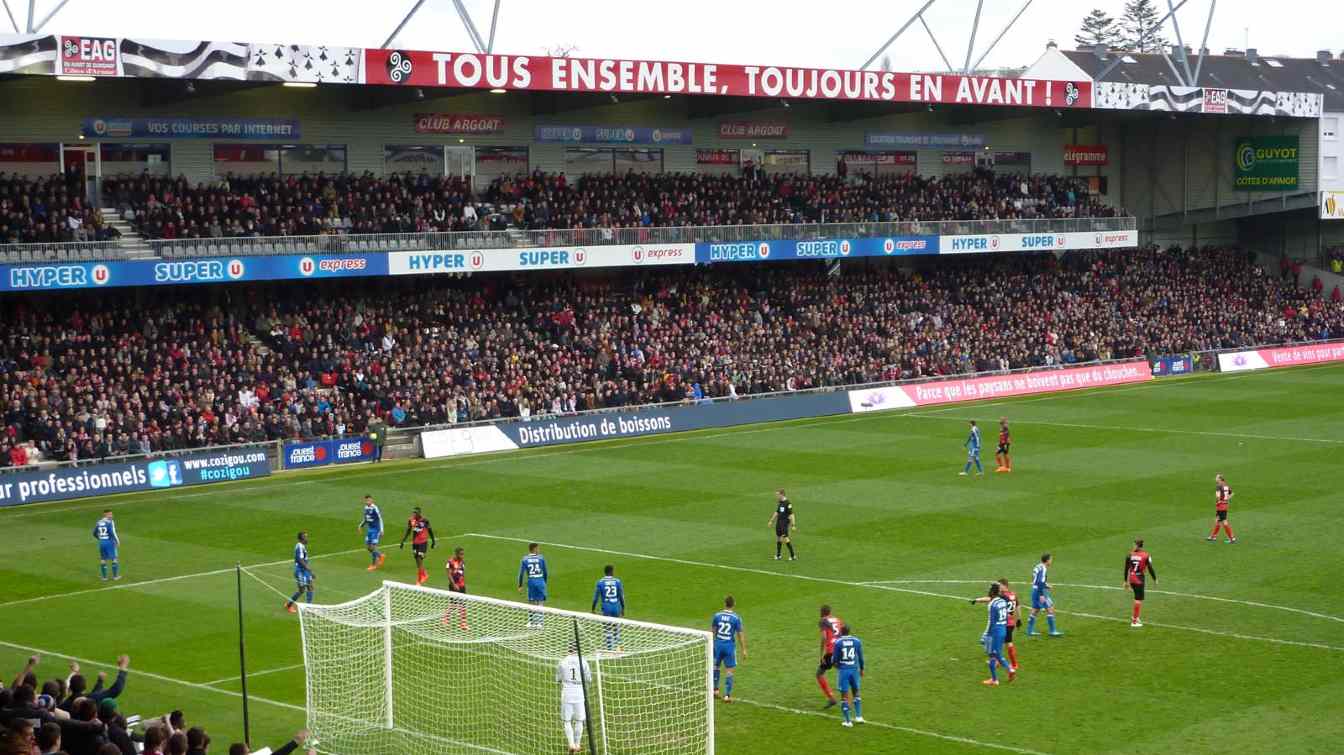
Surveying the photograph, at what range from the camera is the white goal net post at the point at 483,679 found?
1953 centimetres

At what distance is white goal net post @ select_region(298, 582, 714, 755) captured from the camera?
19531 millimetres

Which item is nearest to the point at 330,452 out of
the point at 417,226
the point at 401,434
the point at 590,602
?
the point at 401,434

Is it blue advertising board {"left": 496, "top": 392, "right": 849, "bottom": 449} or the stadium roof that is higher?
the stadium roof

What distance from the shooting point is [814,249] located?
2352 inches

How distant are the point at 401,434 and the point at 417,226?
30.7 feet

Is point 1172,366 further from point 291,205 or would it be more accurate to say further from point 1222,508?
point 291,205

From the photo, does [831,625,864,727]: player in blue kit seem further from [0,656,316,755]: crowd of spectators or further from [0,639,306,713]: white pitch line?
[0,656,316,755]: crowd of spectators

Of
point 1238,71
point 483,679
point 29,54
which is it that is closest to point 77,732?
point 483,679

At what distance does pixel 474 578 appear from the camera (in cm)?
2925

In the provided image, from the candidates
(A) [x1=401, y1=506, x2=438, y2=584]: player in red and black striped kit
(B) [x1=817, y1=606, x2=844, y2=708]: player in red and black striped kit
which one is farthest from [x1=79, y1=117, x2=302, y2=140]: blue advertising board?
(B) [x1=817, y1=606, x2=844, y2=708]: player in red and black striped kit

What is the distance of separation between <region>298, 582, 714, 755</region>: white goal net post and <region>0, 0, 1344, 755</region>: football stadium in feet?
0.33

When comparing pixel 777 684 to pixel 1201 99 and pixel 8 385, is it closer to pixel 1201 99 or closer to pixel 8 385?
pixel 8 385

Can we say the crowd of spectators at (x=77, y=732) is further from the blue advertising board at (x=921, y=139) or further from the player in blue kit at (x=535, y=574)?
the blue advertising board at (x=921, y=139)

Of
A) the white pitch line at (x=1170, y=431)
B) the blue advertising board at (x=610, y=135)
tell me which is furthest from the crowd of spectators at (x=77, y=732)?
the blue advertising board at (x=610, y=135)
